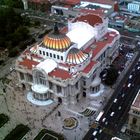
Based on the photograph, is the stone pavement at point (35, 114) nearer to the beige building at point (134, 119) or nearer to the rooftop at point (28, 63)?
the rooftop at point (28, 63)

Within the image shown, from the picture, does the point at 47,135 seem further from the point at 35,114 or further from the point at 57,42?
the point at 57,42

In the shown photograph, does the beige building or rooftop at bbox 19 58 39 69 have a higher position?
rooftop at bbox 19 58 39 69

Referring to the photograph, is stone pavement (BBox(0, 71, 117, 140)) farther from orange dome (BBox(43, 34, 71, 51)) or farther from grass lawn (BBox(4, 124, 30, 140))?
orange dome (BBox(43, 34, 71, 51))

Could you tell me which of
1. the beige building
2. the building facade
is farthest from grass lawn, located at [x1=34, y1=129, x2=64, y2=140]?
the beige building

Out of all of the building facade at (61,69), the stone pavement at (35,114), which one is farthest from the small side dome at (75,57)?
the stone pavement at (35,114)

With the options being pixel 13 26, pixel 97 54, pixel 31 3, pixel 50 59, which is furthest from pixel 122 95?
pixel 31 3

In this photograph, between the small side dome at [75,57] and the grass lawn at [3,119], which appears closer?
the grass lawn at [3,119]

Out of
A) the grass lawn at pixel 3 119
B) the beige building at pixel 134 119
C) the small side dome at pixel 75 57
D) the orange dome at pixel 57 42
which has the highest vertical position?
the orange dome at pixel 57 42
